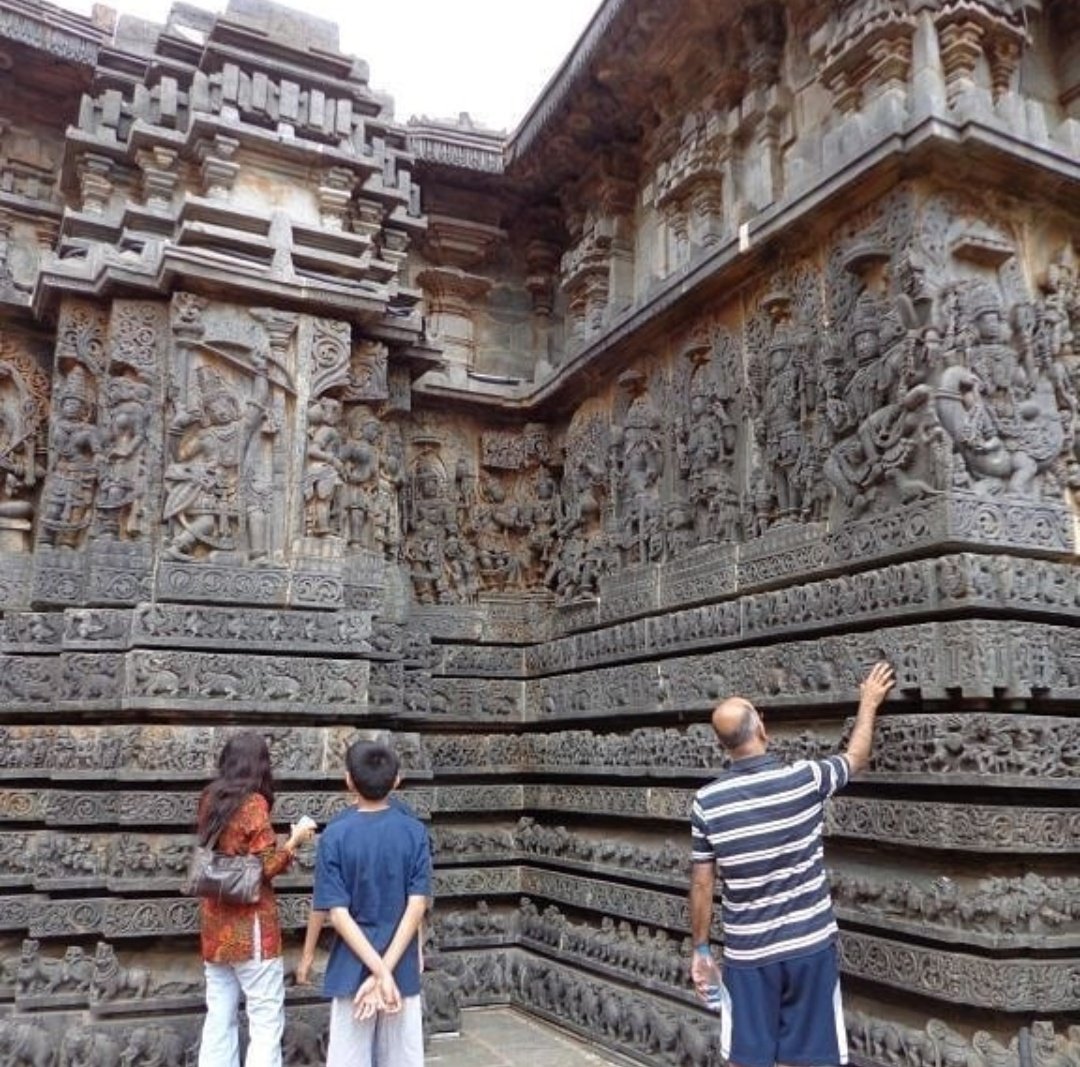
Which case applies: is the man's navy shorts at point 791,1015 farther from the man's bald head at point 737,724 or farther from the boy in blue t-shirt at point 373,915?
the boy in blue t-shirt at point 373,915

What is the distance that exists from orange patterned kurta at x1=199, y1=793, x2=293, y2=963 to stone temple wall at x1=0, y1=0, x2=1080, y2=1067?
1513mm

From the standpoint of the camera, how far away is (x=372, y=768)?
409 centimetres

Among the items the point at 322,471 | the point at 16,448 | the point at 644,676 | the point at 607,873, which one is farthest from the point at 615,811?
the point at 16,448

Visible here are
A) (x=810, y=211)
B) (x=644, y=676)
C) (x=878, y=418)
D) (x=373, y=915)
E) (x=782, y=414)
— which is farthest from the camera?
Result: (x=644, y=676)

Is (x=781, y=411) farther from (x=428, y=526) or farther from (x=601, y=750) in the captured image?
(x=428, y=526)

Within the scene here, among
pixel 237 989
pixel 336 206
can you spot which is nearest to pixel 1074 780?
pixel 237 989

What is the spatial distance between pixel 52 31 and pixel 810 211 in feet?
20.6

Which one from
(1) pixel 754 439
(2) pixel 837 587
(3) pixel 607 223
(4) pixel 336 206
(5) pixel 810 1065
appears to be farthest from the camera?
(3) pixel 607 223

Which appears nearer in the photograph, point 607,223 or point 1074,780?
point 1074,780

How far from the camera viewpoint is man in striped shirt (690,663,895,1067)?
3814 millimetres

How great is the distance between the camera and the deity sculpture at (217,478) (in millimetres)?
6660

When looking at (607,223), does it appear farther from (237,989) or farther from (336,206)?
(237,989)

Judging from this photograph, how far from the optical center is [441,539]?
9.20 metres

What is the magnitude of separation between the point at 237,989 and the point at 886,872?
10.8 ft
